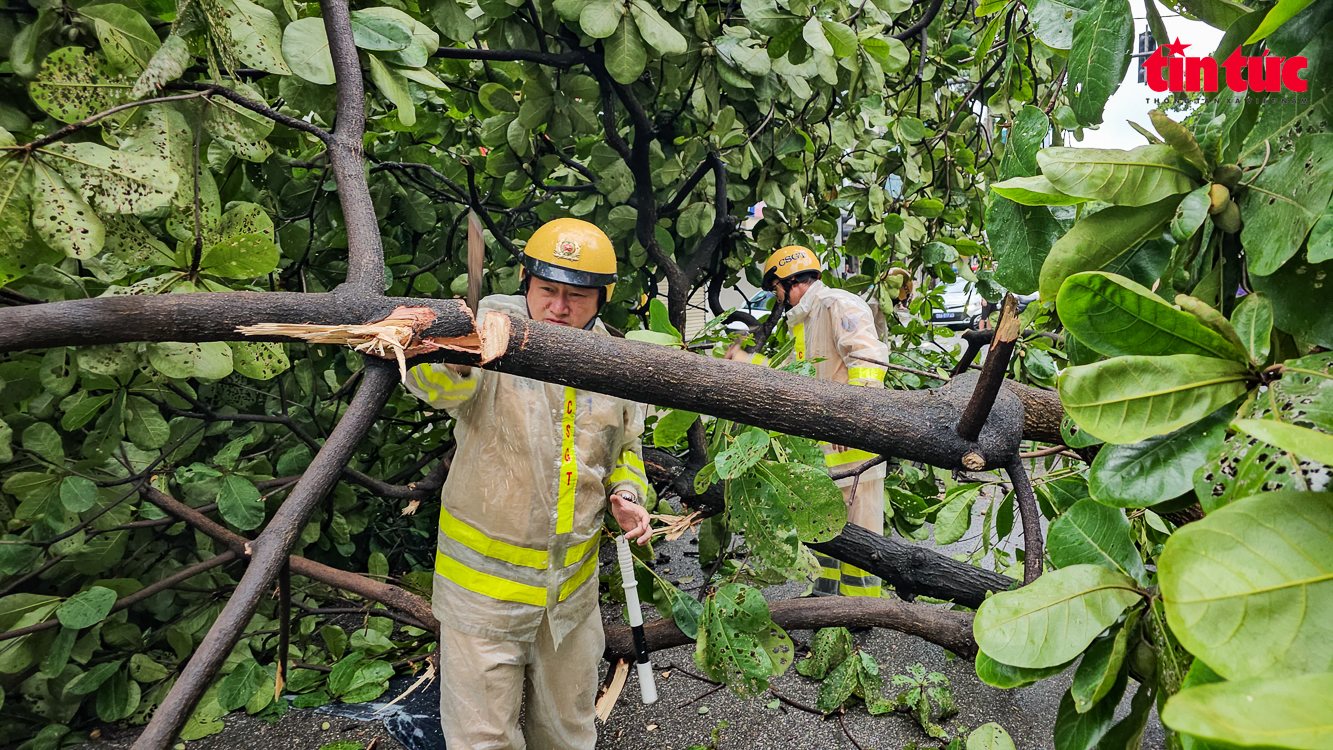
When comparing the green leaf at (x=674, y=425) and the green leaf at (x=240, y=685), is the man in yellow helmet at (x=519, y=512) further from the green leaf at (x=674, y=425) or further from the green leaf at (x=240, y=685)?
the green leaf at (x=240, y=685)

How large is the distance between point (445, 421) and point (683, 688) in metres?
1.88

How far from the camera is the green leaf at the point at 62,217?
107 cm

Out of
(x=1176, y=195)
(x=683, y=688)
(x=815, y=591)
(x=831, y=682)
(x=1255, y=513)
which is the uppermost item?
(x=1176, y=195)

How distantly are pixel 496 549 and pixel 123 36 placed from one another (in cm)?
181

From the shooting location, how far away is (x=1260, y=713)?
0.27 meters

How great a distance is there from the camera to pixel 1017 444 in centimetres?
136

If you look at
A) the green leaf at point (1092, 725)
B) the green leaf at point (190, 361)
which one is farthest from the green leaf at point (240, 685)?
the green leaf at point (1092, 725)

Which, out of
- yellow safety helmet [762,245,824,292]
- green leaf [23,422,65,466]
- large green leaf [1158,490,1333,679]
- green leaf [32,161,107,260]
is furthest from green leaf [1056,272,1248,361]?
yellow safety helmet [762,245,824,292]

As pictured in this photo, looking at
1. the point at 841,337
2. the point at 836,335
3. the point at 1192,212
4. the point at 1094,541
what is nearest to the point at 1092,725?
the point at 1094,541

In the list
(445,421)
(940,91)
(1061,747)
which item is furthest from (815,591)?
(1061,747)

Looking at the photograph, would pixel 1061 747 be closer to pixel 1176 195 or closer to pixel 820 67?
pixel 1176 195

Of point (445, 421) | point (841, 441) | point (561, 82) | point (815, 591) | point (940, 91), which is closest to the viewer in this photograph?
point (841, 441)

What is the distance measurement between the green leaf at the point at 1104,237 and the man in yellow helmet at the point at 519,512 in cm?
197

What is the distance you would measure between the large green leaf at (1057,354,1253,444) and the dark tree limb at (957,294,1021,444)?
61cm
